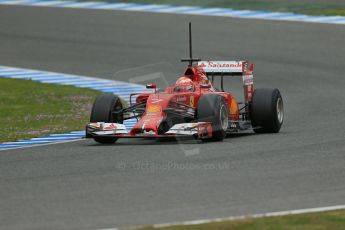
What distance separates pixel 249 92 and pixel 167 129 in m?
2.27

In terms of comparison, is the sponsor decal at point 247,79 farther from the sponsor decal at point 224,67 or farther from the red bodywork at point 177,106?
the sponsor decal at point 224,67

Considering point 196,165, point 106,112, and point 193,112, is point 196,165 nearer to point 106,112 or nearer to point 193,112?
point 193,112

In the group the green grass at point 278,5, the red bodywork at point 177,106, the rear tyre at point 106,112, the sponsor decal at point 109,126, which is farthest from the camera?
the green grass at point 278,5

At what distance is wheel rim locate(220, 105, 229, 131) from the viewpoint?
14727 millimetres

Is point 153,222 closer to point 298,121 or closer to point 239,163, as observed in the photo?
point 239,163

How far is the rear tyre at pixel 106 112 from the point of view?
1516cm

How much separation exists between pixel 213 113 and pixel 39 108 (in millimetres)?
6562

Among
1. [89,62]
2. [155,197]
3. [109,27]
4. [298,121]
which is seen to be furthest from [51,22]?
[155,197]

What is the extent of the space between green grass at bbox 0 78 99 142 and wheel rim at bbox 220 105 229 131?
131 inches

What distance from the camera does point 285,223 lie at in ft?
28.9

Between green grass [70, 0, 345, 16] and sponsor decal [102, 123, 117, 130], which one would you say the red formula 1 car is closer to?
sponsor decal [102, 123, 117, 130]

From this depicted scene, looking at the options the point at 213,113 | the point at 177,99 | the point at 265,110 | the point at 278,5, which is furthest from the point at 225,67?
the point at 278,5

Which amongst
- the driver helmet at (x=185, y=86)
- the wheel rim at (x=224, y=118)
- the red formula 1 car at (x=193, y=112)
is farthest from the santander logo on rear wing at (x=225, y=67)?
the wheel rim at (x=224, y=118)

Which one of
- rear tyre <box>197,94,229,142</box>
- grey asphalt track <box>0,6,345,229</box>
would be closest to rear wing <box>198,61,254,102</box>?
grey asphalt track <box>0,6,345,229</box>
